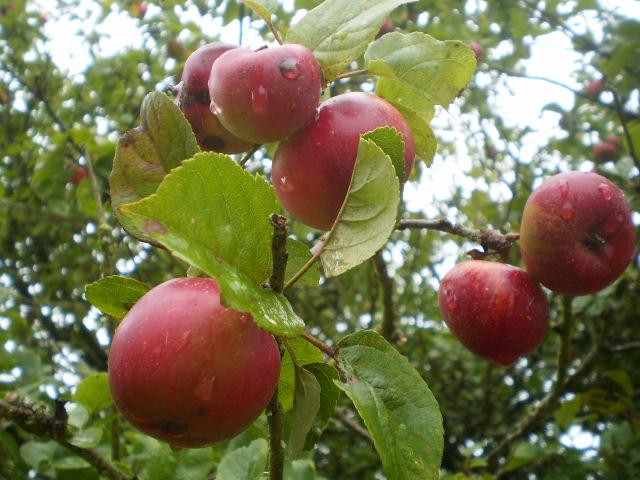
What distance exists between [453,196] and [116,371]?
2649mm

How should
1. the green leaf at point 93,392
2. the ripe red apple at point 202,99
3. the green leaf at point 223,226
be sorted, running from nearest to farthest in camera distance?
the green leaf at point 223,226, the ripe red apple at point 202,99, the green leaf at point 93,392

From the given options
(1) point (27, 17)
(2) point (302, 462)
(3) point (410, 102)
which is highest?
(1) point (27, 17)

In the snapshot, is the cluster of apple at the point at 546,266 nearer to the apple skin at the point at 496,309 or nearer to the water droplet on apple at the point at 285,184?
the apple skin at the point at 496,309

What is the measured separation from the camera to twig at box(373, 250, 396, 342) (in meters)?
1.31

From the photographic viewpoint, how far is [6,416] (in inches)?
38.9

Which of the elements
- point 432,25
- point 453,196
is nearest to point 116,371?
point 432,25

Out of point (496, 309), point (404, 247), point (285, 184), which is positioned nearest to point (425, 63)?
point (285, 184)

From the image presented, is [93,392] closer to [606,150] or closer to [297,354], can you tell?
[297,354]

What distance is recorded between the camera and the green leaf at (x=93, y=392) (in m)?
1.28

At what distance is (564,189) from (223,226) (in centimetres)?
61

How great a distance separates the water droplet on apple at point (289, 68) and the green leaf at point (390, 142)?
15 cm

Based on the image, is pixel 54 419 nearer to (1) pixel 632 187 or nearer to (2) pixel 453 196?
(1) pixel 632 187

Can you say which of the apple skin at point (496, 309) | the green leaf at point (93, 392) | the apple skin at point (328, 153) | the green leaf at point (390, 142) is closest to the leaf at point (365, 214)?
the green leaf at point (390, 142)

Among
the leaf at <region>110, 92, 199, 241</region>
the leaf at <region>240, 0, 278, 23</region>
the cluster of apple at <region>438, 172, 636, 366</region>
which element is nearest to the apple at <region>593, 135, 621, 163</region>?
the cluster of apple at <region>438, 172, 636, 366</region>
